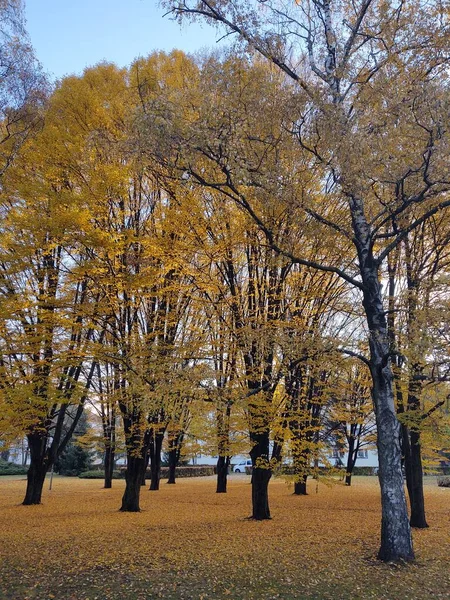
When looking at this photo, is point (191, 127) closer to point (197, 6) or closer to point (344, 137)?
point (344, 137)

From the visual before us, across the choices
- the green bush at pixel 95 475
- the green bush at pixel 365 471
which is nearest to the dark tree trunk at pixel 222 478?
the green bush at pixel 95 475

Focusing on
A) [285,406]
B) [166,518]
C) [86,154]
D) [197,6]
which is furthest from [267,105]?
[166,518]

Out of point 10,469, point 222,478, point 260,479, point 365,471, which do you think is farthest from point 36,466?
point 365,471

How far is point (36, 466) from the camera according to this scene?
53.9 ft

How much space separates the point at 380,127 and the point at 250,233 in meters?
5.34

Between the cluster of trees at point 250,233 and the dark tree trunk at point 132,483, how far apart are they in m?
0.10

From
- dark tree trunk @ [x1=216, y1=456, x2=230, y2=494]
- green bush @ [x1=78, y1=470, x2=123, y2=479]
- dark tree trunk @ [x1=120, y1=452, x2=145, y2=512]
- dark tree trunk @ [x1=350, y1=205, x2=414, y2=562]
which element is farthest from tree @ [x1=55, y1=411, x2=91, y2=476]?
dark tree trunk @ [x1=350, y1=205, x2=414, y2=562]

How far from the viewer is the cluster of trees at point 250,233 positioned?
23.9ft

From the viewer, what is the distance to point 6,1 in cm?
934

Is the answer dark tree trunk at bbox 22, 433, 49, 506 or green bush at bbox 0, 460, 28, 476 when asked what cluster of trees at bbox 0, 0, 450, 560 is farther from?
green bush at bbox 0, 460, 28, 476

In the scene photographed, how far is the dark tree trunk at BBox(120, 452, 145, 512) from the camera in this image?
14383 millimetres

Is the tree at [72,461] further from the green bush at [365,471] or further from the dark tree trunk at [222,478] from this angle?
the green bush at [365,471]

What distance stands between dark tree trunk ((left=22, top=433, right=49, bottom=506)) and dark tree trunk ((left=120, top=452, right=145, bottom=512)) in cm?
380

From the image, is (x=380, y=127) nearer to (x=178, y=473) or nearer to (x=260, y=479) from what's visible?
(x=260, y=479)
